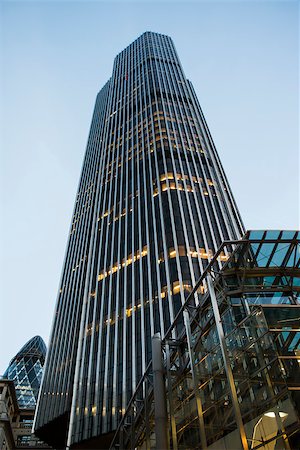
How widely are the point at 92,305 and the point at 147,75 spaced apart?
66.3m

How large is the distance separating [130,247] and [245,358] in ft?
151

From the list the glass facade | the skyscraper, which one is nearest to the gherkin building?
the skyscraper

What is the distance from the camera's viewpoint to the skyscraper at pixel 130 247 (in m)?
48.9

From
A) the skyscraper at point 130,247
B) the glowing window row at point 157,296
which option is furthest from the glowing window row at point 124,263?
the glowing window row at point 157,296

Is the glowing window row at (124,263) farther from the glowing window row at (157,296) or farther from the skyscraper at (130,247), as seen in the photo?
the glowing window row at (157,296)

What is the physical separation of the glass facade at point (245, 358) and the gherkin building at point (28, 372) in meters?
123

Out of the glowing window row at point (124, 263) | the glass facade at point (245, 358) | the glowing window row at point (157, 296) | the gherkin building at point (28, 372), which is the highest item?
the gherkin building at point (28, 372)

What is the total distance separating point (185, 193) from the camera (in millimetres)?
65438

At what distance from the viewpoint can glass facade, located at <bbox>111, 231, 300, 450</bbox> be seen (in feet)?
52.9

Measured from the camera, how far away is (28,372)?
14475 cm

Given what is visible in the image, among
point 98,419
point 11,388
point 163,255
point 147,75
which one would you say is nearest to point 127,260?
point 163,255

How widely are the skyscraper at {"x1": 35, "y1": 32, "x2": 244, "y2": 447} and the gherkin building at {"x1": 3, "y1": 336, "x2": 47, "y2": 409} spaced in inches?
2620

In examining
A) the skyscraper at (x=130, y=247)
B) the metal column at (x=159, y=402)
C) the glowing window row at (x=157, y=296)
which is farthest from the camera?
the glowing window row at (x=157, y=296)

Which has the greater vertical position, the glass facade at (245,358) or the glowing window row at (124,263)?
the glowing window row at (124,263)
